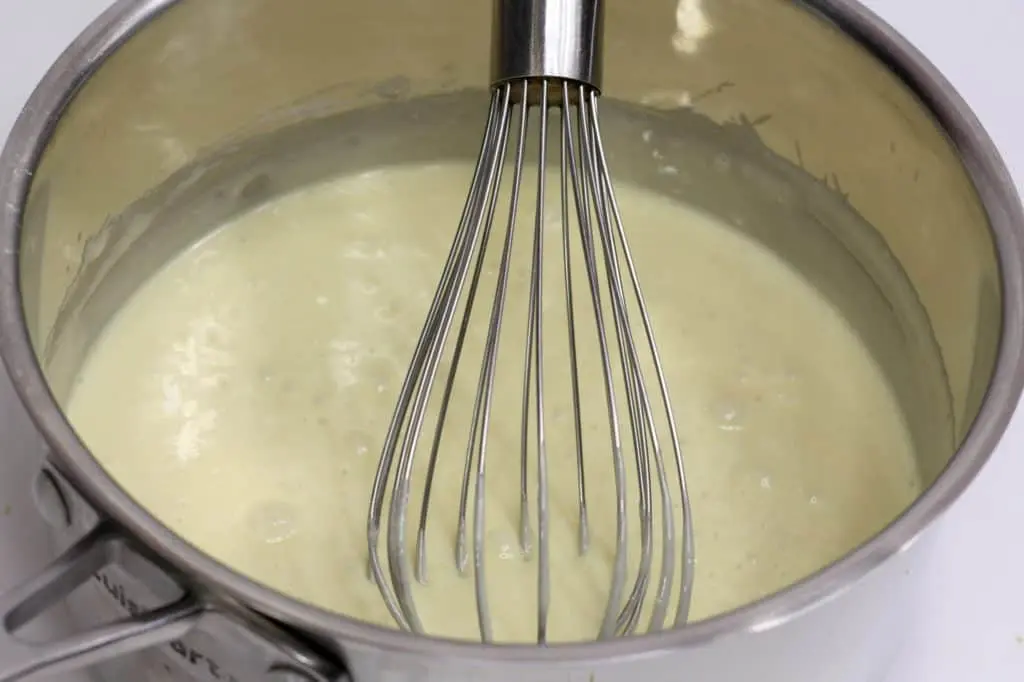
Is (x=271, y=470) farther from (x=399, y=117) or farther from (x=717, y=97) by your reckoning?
(x=717, y=97)

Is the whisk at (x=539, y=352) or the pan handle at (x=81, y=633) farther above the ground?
the whisk at (x=539, y=352)

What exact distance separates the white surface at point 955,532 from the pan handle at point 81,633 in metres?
0.18

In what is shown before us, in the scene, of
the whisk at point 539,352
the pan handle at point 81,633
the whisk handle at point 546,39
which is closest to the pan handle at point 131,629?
the pan handle at point 81,633

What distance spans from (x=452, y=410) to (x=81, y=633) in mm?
347

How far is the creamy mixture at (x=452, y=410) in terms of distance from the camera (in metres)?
0.67

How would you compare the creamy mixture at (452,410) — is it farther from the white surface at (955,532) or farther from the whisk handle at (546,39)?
the whisk handle at (546,39)

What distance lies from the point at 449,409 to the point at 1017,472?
353 mm

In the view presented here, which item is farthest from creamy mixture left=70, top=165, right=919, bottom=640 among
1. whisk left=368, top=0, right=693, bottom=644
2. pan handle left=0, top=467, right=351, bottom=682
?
pan handle left=0, top=467, right=351, bottom=682

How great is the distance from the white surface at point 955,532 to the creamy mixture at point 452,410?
0.17 ft

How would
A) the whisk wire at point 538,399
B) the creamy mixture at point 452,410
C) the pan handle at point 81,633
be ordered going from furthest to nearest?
the creamy mixture at point 452,410, the whisk wire at point 538,399, the pan handle at point 81,633

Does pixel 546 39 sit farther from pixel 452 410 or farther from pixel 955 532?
pixel 955 532

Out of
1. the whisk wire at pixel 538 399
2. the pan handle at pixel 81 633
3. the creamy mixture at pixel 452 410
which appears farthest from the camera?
the creamy mixture at pixel 452 410

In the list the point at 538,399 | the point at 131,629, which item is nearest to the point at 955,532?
the point at 538,399

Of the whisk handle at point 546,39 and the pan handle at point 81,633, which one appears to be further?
the whisk handle at point 546,39
